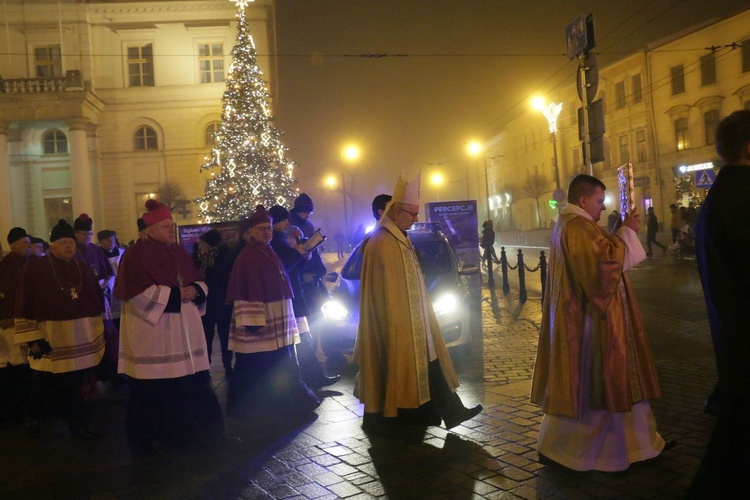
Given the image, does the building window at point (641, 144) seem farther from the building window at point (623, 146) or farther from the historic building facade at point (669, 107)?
the building window at point (623, 146)

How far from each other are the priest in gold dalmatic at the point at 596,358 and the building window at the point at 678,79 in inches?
1654

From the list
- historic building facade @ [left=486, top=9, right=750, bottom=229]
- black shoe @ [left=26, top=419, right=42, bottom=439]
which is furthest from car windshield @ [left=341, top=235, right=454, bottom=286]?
historic building facade @ [left=486, top=9, right=750, bottom=229]

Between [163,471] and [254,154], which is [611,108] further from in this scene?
[163,471]

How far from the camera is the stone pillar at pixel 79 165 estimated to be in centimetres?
3372

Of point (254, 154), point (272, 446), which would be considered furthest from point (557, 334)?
point (254, 154)

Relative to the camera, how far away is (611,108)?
49.4 metres

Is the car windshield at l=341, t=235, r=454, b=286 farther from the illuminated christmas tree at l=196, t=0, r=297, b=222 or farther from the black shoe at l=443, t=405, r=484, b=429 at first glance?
the illuminated christmas tree at l=196, t=0, r=297, b=222

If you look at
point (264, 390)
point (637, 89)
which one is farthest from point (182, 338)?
point (637, 89)

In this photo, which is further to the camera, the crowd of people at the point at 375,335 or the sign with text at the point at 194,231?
the sign with text at the point at 194,231

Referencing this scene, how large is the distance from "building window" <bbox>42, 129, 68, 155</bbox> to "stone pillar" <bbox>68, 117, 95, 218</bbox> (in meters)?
2.74

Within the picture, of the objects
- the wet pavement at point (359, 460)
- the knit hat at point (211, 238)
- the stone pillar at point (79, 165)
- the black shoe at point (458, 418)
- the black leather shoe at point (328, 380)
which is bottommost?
the wet pavement at point (359, 460)

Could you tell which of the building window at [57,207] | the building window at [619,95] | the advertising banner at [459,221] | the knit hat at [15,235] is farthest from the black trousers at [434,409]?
the building window at [619,95]

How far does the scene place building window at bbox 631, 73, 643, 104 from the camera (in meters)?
45.7

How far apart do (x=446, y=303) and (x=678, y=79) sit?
130ft
